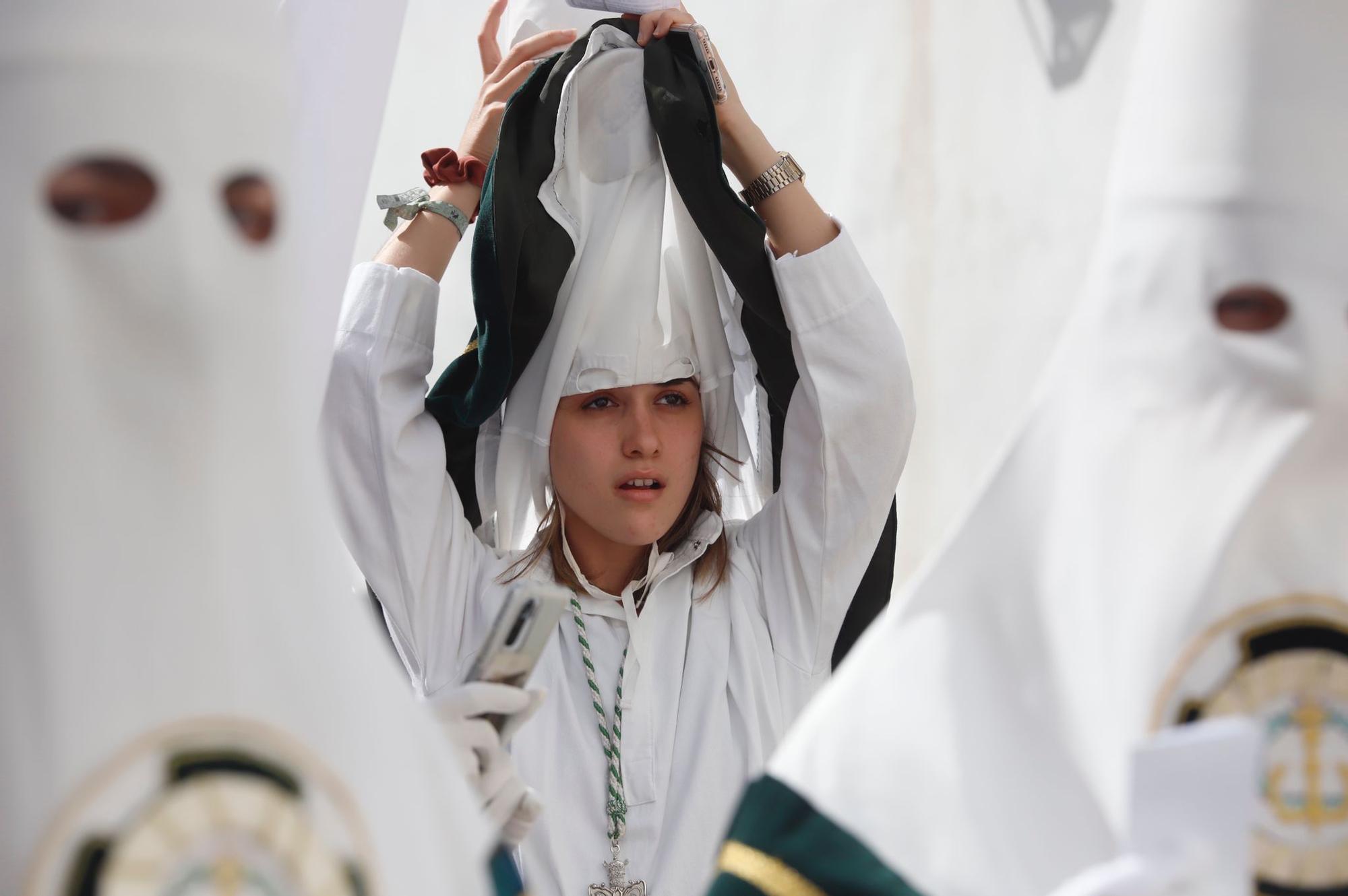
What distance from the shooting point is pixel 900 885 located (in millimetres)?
982

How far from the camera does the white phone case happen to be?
1.92m

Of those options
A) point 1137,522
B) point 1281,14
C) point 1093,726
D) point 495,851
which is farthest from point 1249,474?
point 495,851

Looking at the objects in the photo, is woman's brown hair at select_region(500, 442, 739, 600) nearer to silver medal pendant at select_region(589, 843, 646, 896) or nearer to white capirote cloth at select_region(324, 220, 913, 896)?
white capirote cloth at select_region(324, 220, 913, 896)

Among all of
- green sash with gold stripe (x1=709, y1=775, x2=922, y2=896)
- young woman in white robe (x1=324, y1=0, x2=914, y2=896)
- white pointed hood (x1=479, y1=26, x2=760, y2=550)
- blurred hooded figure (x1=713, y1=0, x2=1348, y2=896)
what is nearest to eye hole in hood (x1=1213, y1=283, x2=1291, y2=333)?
blurred hooded figure (x1=713, y1=0, x2=1348, y2=896)

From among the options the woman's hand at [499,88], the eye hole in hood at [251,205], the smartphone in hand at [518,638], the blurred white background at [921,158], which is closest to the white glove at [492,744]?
the smartphone in hand at [518,638]

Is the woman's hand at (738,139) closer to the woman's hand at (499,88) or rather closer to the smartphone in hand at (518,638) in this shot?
the woman's hand at (499,88)

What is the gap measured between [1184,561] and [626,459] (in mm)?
1004

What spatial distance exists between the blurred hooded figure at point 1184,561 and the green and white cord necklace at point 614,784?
78cm

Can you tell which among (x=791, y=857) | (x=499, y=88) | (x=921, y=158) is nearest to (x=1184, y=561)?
(x=791, y=857)

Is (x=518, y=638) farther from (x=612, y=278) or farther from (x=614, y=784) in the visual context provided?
(x=612, y=278)

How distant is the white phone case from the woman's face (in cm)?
50

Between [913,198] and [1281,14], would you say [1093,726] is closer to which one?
[1281,14]

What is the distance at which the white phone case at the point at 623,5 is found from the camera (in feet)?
6.31

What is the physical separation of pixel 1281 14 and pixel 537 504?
4.10ft
